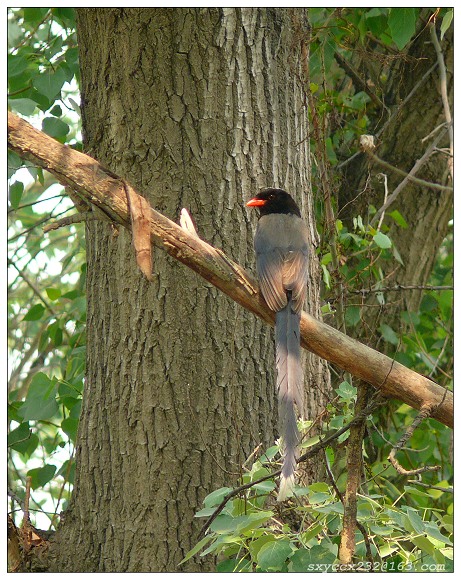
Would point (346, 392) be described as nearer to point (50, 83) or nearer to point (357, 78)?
point (50, 83)

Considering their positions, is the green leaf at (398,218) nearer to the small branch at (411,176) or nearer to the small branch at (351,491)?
the small branch at (411,176)

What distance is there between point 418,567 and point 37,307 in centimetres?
258

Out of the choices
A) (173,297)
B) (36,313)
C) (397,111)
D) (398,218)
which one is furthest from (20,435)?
(397,111)

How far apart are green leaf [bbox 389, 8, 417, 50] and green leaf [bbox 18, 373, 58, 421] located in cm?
215

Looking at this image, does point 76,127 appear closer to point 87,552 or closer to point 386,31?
point 386,31

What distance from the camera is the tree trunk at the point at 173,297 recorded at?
290cm

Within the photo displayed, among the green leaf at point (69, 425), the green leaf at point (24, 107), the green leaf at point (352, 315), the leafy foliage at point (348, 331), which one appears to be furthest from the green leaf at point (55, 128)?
the green leaf at point (352, 315)

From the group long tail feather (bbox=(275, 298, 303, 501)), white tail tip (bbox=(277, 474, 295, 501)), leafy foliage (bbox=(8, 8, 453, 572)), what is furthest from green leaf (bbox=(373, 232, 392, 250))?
white tail tip (bbox=(277, 474, 295, 501))

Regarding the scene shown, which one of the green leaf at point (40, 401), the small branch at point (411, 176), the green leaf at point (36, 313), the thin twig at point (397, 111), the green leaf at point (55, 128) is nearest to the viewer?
the green leaf at point (40, 401)

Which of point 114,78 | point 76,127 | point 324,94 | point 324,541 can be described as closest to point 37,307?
point 114,78

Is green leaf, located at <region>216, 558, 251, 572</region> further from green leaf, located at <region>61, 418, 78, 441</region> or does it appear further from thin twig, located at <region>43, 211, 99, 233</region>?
green leaf, located at <region>61, 418, 78, 441</region>

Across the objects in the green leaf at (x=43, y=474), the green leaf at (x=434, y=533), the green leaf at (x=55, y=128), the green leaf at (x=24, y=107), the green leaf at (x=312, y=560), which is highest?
the green leaf at (x=55, y=128)

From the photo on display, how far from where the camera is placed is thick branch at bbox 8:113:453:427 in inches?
99.3

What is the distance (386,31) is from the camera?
14.3 ft
